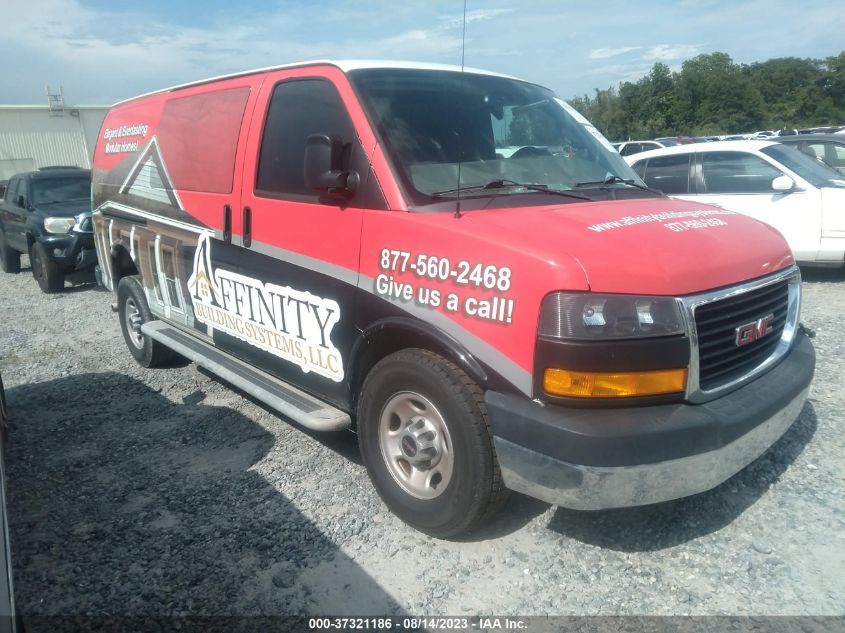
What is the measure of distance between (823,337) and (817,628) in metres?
4.11

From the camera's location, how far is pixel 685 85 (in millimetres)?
47969

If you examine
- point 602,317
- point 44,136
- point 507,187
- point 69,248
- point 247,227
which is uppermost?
point 44,136

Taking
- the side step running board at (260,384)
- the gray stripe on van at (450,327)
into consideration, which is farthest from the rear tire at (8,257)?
the gray stripe on van at (450,327)

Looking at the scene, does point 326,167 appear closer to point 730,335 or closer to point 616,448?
point 616,448

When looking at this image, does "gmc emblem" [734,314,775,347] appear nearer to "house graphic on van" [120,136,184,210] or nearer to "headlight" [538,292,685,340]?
"headlight" [538,292,685,340]

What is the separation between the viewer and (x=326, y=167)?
3.22 metres

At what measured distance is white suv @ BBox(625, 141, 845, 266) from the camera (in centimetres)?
805

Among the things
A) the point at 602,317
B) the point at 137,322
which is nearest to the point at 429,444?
the point at 602,317

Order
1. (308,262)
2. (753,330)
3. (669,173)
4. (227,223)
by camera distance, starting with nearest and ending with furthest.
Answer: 1. (753,330)
2. (308,262)
3. (227,223)
4. (669,173)

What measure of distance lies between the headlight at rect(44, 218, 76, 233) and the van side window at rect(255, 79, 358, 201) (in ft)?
24.3

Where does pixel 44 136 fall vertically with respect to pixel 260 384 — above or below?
above

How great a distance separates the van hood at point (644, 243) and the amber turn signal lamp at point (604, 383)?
0.32m

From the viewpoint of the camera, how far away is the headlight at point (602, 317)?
8.21ft

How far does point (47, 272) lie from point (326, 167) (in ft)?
27.7
